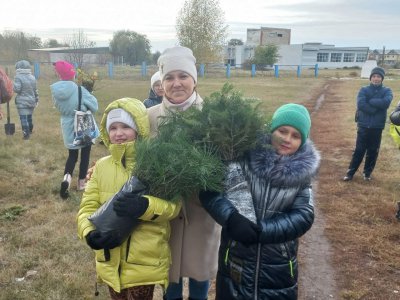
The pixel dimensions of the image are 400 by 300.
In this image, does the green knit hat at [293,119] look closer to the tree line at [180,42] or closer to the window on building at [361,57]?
the tree line at [180,42]

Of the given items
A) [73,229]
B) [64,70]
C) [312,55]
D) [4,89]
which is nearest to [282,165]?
[73,229]

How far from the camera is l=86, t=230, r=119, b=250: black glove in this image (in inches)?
78.1

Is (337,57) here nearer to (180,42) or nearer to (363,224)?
(180,42)

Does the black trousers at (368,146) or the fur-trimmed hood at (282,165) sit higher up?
the fur-trimmed hood at (282,165)

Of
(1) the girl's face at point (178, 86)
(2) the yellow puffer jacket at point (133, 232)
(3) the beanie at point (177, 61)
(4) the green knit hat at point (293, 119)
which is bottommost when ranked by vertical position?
(2) the yellow puffer jacket at point (133, 232)

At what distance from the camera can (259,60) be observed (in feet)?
169

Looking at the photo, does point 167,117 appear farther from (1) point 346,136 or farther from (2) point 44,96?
(2) point 44,96

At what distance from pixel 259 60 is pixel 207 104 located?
169 feet

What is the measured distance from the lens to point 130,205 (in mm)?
1885

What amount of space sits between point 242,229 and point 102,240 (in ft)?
2.32

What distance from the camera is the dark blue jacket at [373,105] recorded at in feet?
20.1

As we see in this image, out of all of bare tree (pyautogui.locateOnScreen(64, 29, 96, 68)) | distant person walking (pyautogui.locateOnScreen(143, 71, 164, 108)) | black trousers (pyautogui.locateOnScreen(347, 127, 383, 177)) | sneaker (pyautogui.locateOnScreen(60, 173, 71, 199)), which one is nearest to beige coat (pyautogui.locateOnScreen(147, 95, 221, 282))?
distant person walking (pyautogui.locateOnScreen(143, 71, 164, 108))

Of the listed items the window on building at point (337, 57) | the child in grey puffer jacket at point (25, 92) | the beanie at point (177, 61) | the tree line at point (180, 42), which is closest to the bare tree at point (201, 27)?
the tree line at point (180, 42)

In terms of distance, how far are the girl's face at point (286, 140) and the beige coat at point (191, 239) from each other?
0.55 meters
